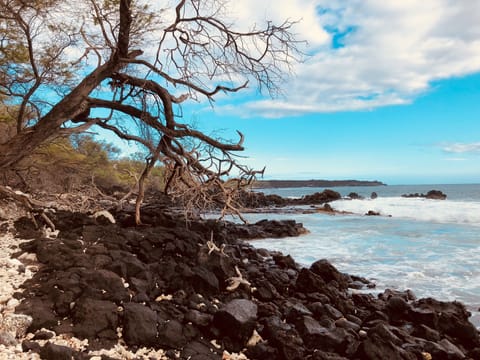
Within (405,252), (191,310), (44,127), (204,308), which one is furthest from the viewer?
(405,252)

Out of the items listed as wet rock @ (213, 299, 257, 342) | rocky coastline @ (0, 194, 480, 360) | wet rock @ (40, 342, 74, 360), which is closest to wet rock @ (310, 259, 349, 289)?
rocky coastline @ (0, 194, 480, 360)

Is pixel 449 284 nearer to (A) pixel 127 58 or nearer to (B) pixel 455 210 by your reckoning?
(A) pixel 127 58

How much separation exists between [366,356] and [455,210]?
85.1ft

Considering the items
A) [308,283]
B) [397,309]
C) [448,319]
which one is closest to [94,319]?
[308,283]

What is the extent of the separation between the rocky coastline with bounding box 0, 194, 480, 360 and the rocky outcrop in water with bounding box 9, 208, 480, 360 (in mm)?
15

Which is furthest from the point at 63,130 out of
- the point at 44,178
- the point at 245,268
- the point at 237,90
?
the point at 44,178

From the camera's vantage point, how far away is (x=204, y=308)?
17.7ft

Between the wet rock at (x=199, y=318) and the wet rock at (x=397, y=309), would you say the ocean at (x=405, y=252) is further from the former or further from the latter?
the wet rock at (x=199, y=318)

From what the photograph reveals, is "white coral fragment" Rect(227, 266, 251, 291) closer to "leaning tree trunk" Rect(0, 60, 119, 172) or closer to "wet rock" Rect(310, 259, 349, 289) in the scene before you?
"wet rock" Rect(310, 259, 349, 289)

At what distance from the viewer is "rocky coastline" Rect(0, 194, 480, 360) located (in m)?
4.25

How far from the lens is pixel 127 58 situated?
7359mm

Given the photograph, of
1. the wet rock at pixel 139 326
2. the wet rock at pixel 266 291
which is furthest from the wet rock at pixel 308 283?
the wet rock at pixel 139 326

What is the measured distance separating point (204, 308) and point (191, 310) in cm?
32

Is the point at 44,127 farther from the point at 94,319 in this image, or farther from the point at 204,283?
the point at 94,319
